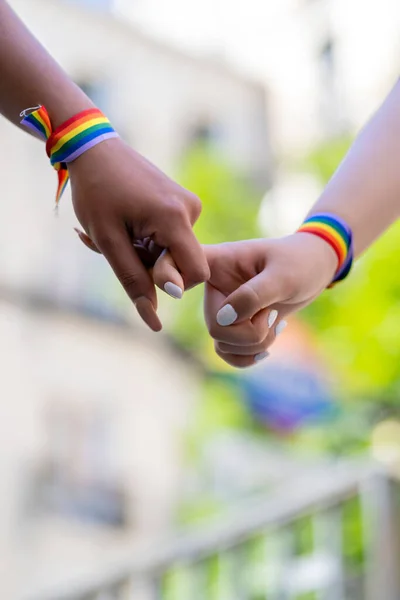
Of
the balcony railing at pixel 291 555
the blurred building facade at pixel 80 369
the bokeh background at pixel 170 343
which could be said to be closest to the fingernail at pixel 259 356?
the balcony railing at pixel 291 555

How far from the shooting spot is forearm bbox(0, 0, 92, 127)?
0.71 meters

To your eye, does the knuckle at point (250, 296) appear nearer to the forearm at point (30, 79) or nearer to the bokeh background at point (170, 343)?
the forearm at point (30, 79)

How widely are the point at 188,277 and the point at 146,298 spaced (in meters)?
0.04

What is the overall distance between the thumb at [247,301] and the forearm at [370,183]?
0.50ft

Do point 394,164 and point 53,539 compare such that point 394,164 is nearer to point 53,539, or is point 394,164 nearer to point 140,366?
point 53,539

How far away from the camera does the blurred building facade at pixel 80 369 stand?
6.57m

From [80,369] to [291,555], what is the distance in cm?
553

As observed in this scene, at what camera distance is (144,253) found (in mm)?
707

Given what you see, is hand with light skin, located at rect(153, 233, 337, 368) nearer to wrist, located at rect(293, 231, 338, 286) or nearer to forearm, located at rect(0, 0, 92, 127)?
wrist, located at rect(293, 231, 338, 286)

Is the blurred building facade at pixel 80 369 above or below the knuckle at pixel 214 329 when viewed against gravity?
below

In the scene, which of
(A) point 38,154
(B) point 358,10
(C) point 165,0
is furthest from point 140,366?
(C) point 165,0

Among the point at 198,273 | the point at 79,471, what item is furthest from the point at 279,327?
the point at 79,471

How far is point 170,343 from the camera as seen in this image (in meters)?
7.67

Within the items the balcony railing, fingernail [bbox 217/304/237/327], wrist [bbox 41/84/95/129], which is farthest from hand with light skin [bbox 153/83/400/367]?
the balcony railing
